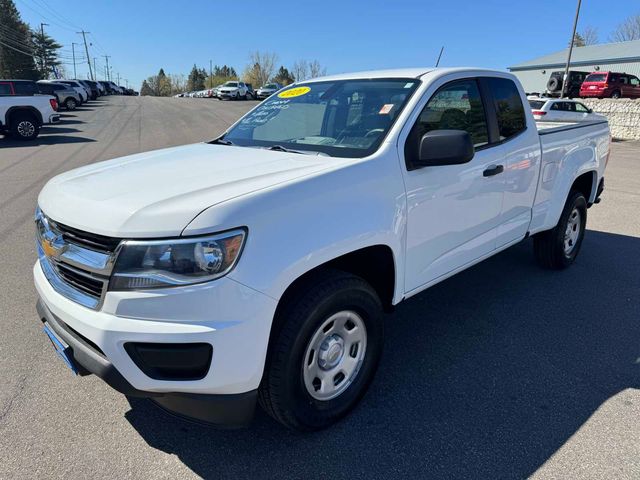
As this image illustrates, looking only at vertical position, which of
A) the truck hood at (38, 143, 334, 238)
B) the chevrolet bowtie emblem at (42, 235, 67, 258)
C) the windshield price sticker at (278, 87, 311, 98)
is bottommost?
the chevrolet bowtie emblem at (42, 235, 67, 258)

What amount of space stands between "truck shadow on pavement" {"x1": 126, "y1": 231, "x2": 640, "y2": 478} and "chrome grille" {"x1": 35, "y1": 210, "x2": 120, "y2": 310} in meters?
0.90

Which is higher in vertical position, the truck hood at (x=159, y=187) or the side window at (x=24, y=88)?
the side window at (x=24, y=88)

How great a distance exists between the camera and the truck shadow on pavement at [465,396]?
2.36 meters

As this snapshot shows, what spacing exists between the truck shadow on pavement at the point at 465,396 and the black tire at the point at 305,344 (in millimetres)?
169

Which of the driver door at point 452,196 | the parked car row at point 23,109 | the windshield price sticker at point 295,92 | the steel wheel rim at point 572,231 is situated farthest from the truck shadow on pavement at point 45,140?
the steel wheel rim at point 572,231

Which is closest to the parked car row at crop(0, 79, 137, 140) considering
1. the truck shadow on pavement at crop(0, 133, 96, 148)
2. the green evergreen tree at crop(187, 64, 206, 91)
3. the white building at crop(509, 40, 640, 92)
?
the truck shadow on pavement at crop(0, 133, 96, 148)

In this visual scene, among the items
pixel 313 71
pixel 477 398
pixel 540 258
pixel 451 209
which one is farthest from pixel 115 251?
pixel 313 71

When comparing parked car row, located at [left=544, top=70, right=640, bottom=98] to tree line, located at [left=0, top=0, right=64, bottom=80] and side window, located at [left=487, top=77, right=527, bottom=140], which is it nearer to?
side window, located at [left=487, top=77, right=527, bottom=140]

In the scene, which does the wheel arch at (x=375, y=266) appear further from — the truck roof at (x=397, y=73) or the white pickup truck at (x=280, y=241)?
the truck roof at (x=397, y=73)

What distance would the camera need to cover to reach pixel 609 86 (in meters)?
28.4

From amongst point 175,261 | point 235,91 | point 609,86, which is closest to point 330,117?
point 175,261

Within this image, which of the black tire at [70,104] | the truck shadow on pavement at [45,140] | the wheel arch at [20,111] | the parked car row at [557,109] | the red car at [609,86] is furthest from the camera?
the black tire at [70,104]

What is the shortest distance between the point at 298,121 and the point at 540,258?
3.02m

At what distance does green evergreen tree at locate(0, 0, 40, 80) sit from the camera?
68312mm
